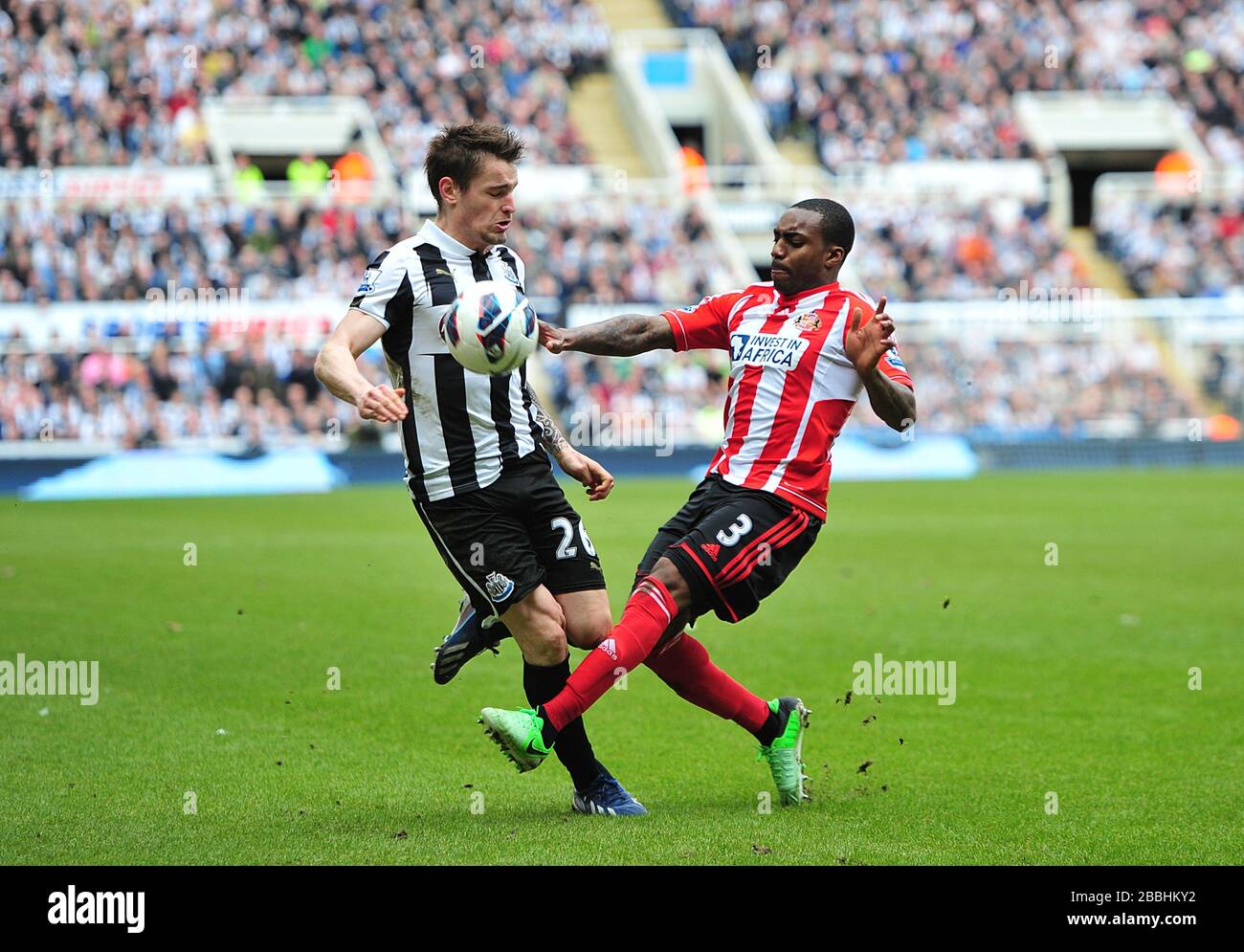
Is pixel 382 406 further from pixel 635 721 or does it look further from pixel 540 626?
pixel 635 721

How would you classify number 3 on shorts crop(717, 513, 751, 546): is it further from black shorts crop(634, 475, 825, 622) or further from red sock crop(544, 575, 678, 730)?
red sock crop(544, 575, 678, 730)

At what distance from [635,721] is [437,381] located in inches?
115

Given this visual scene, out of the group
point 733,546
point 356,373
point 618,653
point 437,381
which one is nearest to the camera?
point 356,373

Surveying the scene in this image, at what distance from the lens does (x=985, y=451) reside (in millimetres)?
29031

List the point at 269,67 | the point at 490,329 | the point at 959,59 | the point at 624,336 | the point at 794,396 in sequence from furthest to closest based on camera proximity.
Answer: the point at 959,59 → the point at 269,67 → the point at 624,336 → the point at 794,396 → the point at 490,329

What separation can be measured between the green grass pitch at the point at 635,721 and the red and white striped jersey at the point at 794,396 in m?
1.32

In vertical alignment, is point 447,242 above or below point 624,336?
above

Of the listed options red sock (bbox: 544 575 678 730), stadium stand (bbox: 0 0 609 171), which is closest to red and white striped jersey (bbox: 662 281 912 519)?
red sock (bbox: 544 575 678 730)

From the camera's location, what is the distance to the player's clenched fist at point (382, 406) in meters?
5.24

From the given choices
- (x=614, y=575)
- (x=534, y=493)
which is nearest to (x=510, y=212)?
(x=534, y=493)

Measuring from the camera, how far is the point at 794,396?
256 inches

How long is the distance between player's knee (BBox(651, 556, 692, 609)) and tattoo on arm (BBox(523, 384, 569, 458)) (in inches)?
24.4

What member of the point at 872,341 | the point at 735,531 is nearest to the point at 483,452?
the point at 735,531
